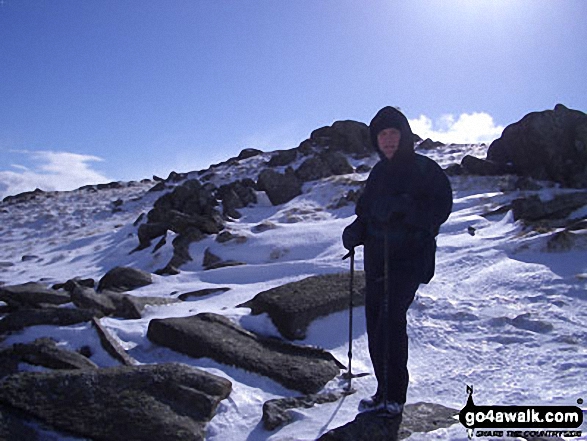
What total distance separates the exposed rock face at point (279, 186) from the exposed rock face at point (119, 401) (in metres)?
17.6

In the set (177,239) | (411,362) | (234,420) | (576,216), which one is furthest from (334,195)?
(234,420)

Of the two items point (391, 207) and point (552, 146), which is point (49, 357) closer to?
point (391, 207)

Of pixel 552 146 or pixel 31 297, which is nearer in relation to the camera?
pixel 31 297

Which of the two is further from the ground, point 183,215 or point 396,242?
point 183,215

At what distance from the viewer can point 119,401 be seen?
322cm

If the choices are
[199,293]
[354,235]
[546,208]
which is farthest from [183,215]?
[354,235]

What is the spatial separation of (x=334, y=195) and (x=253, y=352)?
49.8ft

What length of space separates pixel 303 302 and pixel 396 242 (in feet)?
7.30

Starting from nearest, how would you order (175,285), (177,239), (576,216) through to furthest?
1. (175,285)
2. (576,216)
3. (177,239)

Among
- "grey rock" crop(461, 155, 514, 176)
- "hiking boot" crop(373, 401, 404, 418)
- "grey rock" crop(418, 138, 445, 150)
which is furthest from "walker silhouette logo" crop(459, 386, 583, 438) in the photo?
"grey rock" crop(418, 138, 445, 150)

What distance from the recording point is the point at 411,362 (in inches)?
178

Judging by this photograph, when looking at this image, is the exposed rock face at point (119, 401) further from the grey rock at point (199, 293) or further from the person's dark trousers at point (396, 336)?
the grey rock at point (199, 293)

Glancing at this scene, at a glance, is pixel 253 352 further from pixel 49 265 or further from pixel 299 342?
pixel 49 265

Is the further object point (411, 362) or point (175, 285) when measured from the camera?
point (175, 285)
